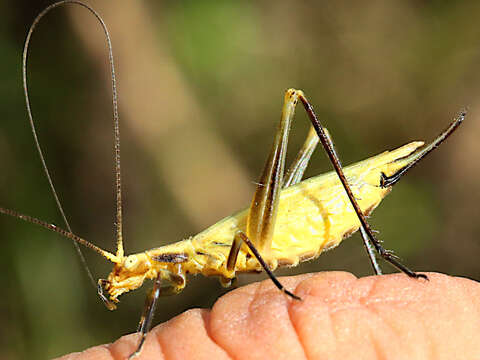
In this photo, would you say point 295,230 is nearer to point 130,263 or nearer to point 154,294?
point 154,294

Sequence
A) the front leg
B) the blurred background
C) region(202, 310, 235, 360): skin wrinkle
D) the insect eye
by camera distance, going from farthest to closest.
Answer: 1. the blurred background
2. the insect eye
3. the front leg
4. region(202, 310, 235, 360): skin wrinkle

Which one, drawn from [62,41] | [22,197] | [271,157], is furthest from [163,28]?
[271,157]

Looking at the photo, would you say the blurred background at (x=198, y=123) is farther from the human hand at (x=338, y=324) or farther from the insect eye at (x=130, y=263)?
the human hand at (x=338, y=324)

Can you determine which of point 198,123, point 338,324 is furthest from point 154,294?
point 198,123

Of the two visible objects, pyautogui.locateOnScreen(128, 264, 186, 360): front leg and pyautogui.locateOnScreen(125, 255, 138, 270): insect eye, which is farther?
pyautogui.locateOnScreen(125, 255, 138, 270): insect eye

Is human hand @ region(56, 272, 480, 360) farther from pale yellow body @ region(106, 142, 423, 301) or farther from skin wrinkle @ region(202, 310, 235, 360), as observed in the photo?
pale yellow body @ region(106, 142, 423, 301)

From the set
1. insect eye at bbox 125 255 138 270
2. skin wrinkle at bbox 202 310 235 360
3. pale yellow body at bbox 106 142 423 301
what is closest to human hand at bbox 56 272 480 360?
skin wrinkle at bbox 202 310 235 360

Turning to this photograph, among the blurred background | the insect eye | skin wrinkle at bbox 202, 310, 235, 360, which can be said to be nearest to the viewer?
skin wrinkle at bbox 202, 310, 235, 360
